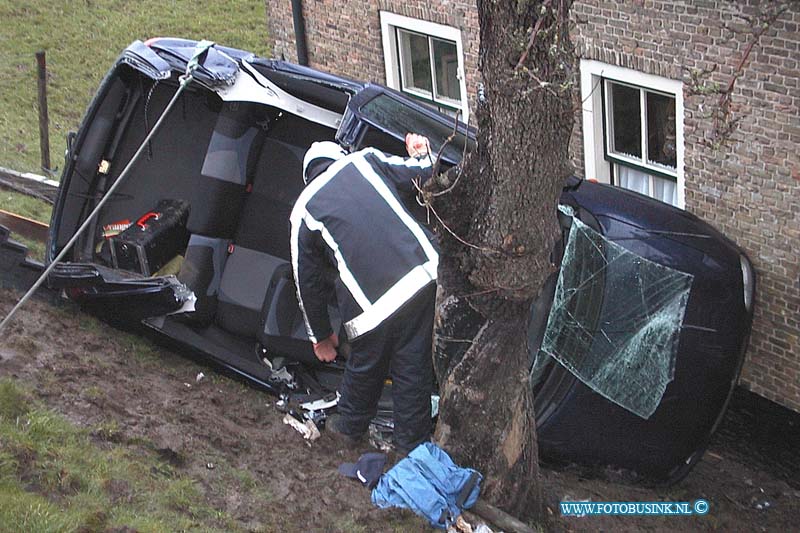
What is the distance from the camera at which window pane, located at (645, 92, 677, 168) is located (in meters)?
7.70

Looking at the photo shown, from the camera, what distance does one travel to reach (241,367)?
646 centimetres

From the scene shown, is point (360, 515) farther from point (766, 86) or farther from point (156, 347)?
point (766, 86)

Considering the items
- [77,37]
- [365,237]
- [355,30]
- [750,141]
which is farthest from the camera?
[77,37]

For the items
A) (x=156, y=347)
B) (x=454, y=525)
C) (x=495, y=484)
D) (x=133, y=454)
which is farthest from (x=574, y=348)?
(x=156, y=347)

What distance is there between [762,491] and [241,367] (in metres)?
3.55

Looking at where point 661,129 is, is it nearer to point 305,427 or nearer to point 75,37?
point 305,427

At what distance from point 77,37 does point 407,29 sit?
6.62 metres

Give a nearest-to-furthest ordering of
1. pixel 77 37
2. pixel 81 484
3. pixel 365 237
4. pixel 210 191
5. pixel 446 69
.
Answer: pixel 81 484 → pixel 365 237 → pixel 210 191 → pixel 446 69 → pixel 77 37

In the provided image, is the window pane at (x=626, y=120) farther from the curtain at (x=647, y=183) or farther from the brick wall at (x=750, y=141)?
the brick wall at (x=750, y=141)

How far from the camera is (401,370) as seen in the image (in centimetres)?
541

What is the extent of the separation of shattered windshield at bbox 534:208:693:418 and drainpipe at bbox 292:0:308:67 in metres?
6.18

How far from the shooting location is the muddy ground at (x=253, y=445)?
4.91 meters

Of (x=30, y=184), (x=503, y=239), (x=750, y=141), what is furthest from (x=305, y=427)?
(x=30, y=184)

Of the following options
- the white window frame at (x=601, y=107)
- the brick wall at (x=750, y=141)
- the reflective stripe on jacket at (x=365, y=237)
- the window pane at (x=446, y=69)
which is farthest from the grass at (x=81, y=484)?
the window pane at (x=446, y=69)
